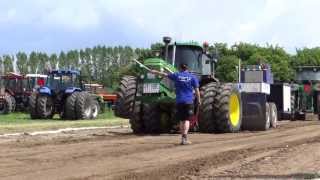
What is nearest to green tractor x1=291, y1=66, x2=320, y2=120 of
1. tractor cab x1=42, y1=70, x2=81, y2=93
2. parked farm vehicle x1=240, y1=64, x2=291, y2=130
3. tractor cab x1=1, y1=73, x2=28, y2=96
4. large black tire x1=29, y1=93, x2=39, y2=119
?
parked farm vehicle x1=240, y1=64, x2=291, y2=130

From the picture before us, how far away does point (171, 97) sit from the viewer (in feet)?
60.2

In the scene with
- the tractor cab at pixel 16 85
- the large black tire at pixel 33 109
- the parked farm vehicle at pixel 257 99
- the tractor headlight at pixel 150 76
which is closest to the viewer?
the tractor headlight at pixel 150 76

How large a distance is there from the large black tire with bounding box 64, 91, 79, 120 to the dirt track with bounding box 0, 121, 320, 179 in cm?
1719

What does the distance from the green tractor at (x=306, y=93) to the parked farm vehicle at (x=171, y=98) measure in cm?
1190

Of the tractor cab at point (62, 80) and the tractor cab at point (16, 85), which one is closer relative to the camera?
the tractor cab at point (62, 80)

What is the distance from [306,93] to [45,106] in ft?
42.3

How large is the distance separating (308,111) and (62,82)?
12602mm

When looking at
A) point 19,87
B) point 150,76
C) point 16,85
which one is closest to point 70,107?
point 19,87

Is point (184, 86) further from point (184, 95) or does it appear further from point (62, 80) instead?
point (62, 80)

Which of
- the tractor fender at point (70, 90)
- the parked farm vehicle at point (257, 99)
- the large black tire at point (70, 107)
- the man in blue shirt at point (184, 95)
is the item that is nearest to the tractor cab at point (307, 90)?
the parked farm vehicle at point (257, 99)

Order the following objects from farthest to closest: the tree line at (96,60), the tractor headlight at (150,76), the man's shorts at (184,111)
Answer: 1. the tree line at (96,60)
2. the tractor headlight at (150,76)
3. the man's shorts at (184,111)

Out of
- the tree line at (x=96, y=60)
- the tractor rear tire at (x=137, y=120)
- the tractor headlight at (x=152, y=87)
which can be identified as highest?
the tree line at (x=96, y=60)

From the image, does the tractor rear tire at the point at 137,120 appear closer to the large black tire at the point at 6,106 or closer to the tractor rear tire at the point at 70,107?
the tractor rear tire at the point at 70,107

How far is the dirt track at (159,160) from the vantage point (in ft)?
31.8
